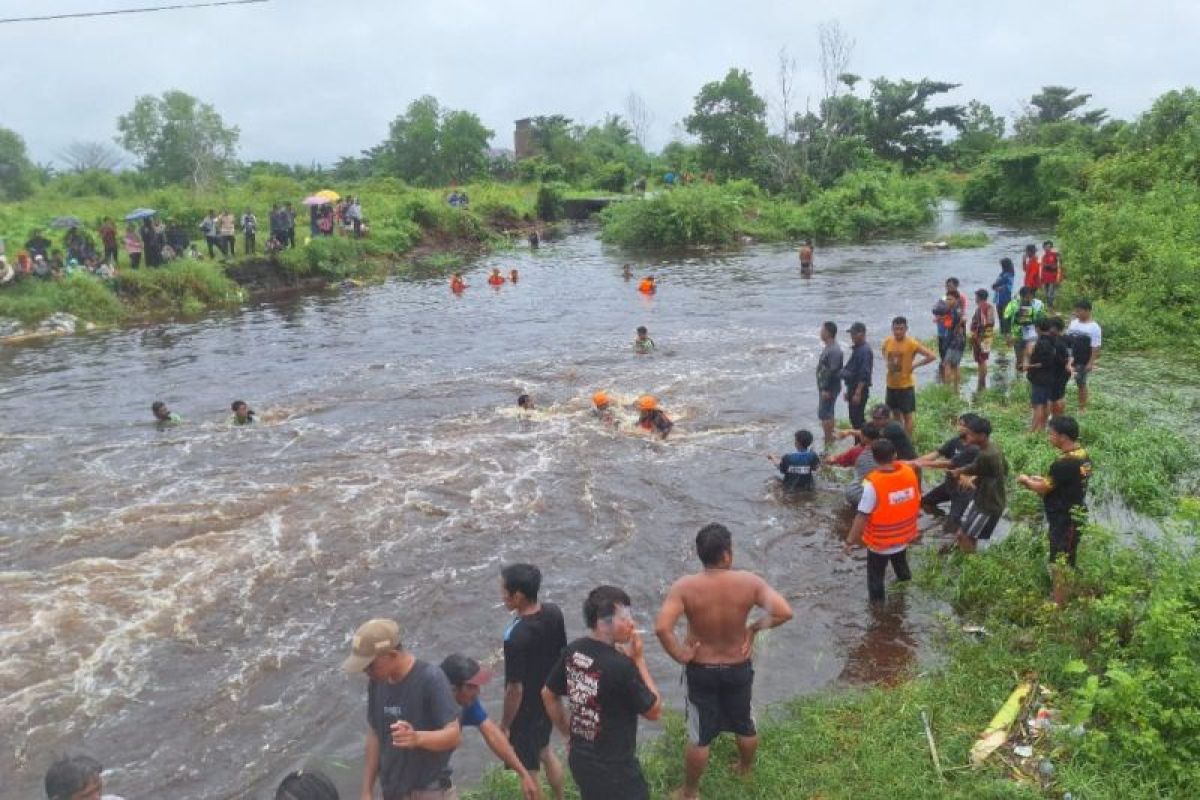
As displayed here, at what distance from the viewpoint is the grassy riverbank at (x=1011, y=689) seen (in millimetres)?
4945

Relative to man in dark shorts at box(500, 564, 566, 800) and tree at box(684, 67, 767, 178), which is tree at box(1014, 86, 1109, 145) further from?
man in dark shorts at box(500, 564, 566, 800)

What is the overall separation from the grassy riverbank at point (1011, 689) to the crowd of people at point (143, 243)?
24.3 meters

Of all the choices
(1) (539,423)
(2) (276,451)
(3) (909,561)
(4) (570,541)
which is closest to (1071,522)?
(3) (909,561)

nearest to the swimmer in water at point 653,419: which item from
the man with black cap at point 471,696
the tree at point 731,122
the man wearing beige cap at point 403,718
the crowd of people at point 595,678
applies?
the crowd of people at point 595,678

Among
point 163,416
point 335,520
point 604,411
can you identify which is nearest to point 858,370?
point 604,411

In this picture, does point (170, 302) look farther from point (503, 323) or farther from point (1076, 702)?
point (1076, 702)

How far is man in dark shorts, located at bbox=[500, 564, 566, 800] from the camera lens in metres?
4.65

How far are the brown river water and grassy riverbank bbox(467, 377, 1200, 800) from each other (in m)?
0.52

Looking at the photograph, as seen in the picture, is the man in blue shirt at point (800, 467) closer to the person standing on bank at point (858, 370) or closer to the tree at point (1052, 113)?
the person standing on bank at point (858, 370)

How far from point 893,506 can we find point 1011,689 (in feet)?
5.07

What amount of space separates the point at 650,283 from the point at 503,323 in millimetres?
5204

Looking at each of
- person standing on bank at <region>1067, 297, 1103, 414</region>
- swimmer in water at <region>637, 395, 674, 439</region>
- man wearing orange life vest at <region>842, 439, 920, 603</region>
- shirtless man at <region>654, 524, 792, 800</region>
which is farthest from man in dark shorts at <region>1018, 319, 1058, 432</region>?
shirtless man at <region>654, 524, 792, 800</region>

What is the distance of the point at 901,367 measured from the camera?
10.7 meters

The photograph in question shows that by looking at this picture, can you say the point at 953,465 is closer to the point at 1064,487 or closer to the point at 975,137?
the point at 1064,487
